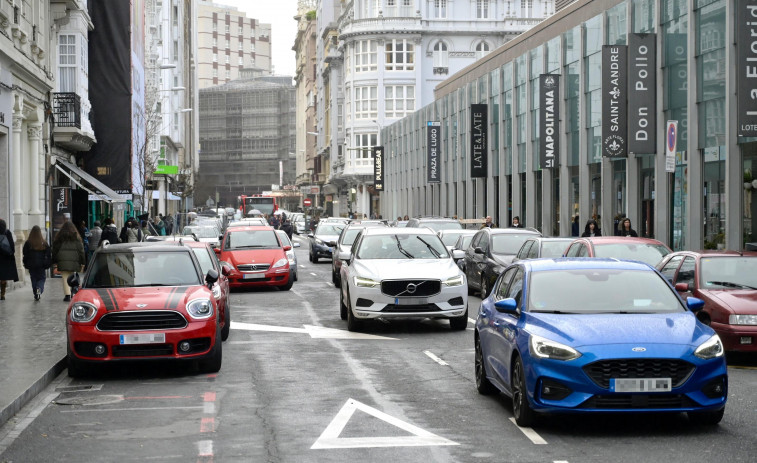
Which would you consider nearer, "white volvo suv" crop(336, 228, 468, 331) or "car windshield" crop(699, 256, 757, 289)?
"car windshield" crop(699, 256, 757, 289)

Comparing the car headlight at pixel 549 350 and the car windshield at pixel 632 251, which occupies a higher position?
the car windshield at pixel 632 251

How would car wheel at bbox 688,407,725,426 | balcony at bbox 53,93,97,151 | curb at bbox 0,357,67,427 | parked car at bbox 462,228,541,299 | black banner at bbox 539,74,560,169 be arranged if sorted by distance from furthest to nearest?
black banner at bbox 539,74,560,169, balcony at bbox 53,93,97,151, parked car at bbox 462,228,541,299, curb at bbox 0,357,67,427, car wheel at bbox 688,407,725,426

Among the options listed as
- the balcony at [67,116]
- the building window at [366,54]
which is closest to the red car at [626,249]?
the balcony at [67,116]

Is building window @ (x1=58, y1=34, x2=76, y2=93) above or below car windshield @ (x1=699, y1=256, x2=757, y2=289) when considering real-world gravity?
above

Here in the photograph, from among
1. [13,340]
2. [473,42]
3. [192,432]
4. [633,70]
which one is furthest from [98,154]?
[473,42]

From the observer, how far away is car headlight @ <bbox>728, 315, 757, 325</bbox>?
13180 millimetres

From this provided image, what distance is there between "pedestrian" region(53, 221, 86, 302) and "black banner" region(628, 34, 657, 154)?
1627 centimetres

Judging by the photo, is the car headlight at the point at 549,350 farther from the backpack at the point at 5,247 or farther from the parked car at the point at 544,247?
the backpack at the point at 5,247

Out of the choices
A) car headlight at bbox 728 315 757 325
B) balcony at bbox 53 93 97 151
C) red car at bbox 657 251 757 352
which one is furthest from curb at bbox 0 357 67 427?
balcony at bbox 53 93 97 151

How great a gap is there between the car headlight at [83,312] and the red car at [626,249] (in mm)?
9192

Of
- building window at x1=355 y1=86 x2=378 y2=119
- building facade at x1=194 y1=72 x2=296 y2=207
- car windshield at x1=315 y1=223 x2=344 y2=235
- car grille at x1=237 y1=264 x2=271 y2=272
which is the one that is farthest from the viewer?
building facade at x1=194 y1=72 x2=296 y2=207

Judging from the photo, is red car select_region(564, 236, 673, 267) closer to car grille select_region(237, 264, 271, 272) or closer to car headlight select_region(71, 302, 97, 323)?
car headlight select_region(71, 302, 97, 323)

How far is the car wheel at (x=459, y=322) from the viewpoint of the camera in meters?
17.4

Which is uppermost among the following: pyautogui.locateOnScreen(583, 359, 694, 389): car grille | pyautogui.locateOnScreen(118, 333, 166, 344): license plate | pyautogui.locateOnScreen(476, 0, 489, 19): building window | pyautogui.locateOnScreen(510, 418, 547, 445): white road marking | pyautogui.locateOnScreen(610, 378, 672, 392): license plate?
pyautogui.locateOnScreen(476, 0, 489, 19): building window
